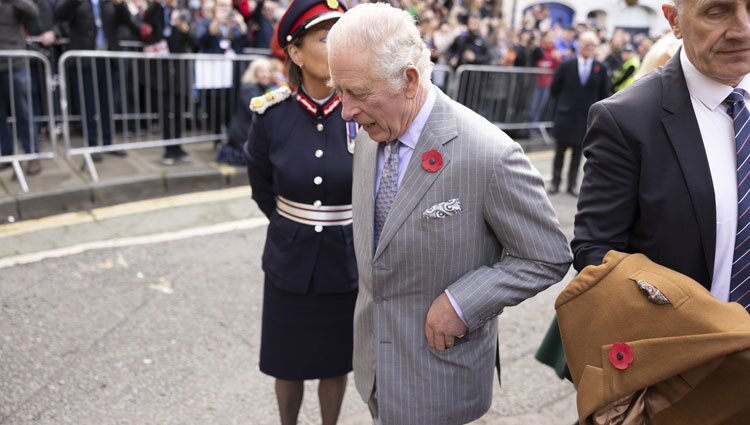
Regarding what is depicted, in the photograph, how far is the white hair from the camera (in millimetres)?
1748

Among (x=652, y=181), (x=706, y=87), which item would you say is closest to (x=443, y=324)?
(x=652, y=181)

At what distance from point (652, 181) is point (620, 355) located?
0.48 m

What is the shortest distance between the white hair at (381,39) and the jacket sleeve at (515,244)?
37cm

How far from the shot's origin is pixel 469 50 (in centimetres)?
1056

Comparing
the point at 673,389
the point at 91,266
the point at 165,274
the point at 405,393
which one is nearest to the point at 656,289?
the point at 673,389

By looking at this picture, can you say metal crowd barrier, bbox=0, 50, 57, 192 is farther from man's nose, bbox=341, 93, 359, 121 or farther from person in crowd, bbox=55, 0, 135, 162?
man's nose, bbox=341, 93, 359, 121

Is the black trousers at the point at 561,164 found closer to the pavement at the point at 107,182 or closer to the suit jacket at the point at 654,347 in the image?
the pavement at the point at 107,182

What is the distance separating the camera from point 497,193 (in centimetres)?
186

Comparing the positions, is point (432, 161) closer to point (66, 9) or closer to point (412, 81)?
point (412, 81)

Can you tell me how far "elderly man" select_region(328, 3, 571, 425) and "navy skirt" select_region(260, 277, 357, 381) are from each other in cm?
63

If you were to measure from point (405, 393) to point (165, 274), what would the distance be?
308 centimetres

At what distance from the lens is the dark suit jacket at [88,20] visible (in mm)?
7039

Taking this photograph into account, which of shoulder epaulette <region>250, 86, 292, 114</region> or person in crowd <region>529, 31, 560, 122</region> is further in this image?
person in crowd <region>529, 31, 560, 122</region>

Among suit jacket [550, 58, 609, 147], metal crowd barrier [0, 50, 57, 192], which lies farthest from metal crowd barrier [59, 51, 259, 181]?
suit jacket [550, 58, 609, 147]
